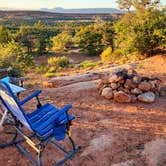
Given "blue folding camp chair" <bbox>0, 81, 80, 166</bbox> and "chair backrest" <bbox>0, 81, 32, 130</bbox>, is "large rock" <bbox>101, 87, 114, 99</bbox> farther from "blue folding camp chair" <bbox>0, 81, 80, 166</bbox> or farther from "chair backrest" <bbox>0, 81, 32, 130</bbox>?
"chair backrest" <bbox>0, 81, 32, 130</bbox>

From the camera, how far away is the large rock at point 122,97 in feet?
17.2

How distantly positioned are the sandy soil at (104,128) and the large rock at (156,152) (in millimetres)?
69

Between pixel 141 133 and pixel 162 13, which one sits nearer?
pixel 141 133

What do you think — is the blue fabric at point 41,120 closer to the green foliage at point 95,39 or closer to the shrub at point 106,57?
the shrub at point 106,57

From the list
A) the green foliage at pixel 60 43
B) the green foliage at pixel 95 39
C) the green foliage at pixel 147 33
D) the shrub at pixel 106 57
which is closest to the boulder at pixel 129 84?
the green foliage at pixel 147 33

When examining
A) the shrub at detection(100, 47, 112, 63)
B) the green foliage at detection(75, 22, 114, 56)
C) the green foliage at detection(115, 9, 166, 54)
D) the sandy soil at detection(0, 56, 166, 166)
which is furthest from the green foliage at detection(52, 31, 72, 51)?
the sandy soil at detection(0, 56, 166, 166)

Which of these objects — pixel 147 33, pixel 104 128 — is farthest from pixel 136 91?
pixel 147 33

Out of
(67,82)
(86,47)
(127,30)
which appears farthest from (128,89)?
(86,47)

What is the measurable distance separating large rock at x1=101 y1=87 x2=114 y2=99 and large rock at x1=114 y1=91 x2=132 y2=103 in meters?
0.16

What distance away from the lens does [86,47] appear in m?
23.8

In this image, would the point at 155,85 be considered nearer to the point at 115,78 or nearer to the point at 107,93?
the point at 115,78

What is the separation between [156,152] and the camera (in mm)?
3652

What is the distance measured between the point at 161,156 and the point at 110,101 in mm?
1967

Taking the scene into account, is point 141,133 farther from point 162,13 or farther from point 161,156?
point 162,13
